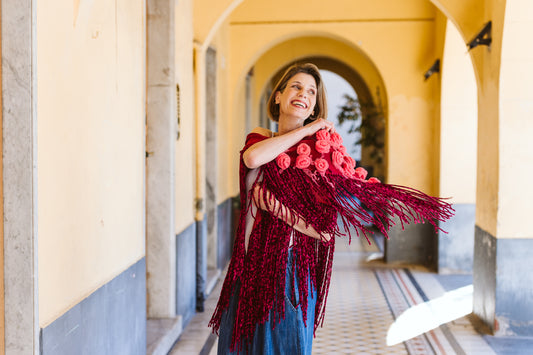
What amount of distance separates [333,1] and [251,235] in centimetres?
653

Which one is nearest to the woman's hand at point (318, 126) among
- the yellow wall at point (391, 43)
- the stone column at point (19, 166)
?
the stone column at point (19, 166)

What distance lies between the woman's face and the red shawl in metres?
0.13

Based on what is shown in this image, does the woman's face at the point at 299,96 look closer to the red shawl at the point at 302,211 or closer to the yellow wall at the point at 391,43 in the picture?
the red shawl at the point at 302,211

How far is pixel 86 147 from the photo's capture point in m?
2.58

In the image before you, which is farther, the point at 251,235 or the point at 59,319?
A: the point at 59,319

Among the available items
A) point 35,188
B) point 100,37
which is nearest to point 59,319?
point 35,188

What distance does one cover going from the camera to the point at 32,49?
198cm

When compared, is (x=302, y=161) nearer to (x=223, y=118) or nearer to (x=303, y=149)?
(x=303, y=149)

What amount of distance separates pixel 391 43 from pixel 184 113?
4.14 meters

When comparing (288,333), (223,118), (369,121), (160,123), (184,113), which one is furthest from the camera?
(369,121)

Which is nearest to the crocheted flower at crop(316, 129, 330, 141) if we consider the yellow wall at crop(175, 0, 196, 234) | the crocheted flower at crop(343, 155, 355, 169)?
the crocheted flower at crop(343, 155, 355, 169)

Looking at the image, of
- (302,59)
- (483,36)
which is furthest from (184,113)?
(302,59)

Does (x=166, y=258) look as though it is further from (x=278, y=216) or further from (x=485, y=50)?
(x=485, y=50)

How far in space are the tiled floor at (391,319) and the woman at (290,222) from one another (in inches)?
103
